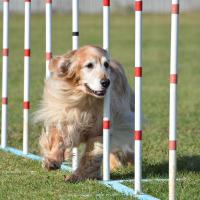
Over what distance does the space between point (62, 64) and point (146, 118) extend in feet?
14.7

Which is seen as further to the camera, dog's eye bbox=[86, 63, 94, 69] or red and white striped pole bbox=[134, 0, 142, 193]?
dog's eye bbox=[86, 63, 94, 69]

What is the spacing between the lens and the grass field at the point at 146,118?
7.10 m

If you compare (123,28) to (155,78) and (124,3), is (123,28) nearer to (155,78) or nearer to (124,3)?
(124,3)

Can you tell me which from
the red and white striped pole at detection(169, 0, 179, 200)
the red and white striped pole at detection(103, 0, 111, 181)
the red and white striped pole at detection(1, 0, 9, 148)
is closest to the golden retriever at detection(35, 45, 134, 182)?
the red and white striped pole at detection(103, 0, 111, 181)

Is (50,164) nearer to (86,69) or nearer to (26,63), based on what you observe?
(86,69)

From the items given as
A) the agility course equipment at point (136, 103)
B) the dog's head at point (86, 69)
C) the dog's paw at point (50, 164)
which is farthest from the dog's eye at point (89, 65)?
the dog's paw at point (50, 164)

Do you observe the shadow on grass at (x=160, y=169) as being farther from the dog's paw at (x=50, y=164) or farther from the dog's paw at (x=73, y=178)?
the dog's paw at (x=50, y=164)

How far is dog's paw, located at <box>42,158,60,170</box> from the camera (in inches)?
306

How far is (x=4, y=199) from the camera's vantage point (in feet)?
22.0

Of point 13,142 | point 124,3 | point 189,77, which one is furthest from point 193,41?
point 13,142

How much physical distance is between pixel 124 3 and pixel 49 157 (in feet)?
126

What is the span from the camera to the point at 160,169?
→ 8312 mm

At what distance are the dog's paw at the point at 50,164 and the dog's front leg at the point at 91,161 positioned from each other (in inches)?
8.5

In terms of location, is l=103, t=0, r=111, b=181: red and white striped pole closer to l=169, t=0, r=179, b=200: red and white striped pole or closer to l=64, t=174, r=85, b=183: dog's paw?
l=64, t=174, r=85, b=183: dog's paw
